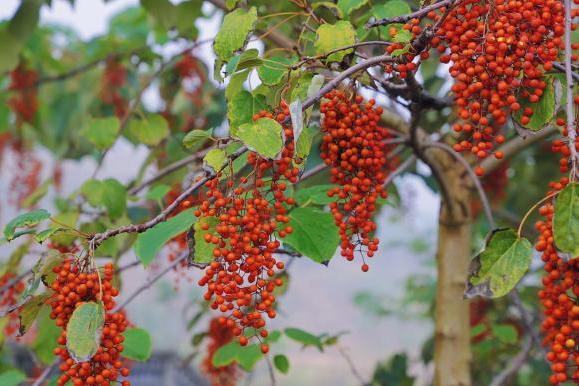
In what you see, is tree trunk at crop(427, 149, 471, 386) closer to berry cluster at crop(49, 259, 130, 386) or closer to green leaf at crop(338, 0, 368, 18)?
green leaf at crop(338, 0, 368, 18)

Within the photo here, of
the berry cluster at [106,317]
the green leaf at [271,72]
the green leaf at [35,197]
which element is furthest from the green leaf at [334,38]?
the green leaf at [35,197]

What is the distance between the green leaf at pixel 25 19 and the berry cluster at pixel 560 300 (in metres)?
2.05

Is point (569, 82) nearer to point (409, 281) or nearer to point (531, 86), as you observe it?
point (531, 86)

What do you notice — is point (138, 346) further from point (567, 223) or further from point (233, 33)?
point (567, 223)

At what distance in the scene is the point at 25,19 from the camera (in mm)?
2650

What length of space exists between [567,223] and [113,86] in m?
2.97

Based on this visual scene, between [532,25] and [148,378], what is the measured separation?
566 centimetres

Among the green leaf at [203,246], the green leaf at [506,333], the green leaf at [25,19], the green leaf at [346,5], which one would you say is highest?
the green leaf at [346,5]

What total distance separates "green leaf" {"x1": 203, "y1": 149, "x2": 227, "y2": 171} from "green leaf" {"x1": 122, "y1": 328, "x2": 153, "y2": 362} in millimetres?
1020

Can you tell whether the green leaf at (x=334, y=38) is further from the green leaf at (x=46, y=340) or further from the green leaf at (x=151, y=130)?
the green leaf at (x=151, y=130)

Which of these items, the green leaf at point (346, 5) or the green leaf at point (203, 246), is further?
the green leaf at point (346, 5)

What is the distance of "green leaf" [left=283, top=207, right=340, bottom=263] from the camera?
1.50 m

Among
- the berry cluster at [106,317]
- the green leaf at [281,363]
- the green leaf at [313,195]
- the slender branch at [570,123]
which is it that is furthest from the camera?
the green leaf at [281,363]

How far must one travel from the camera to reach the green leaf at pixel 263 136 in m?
A: 1.02
